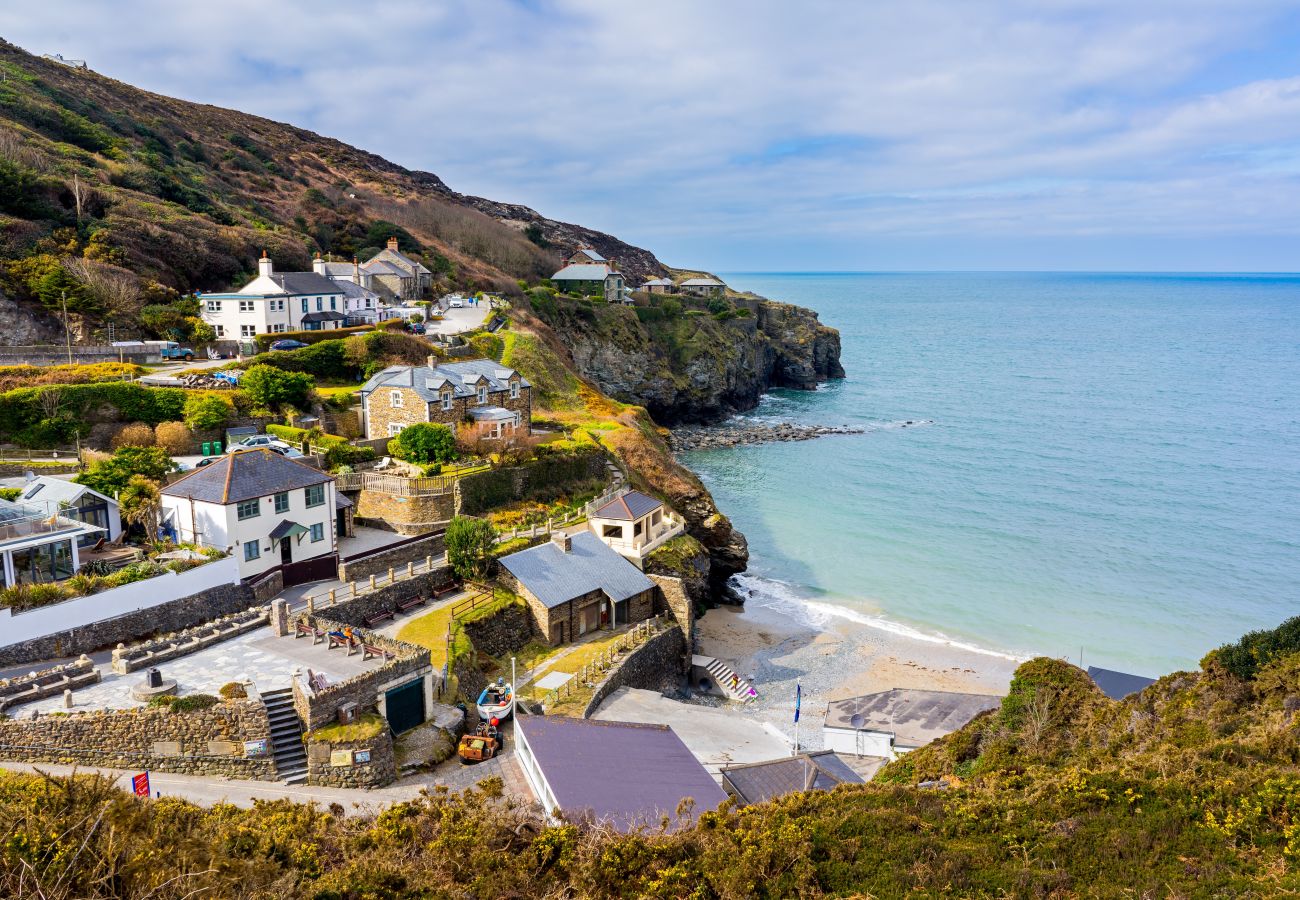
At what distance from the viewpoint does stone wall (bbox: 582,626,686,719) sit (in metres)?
25.6

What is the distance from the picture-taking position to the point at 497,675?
1023 inches

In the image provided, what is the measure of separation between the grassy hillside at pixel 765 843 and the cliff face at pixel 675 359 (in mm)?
64132

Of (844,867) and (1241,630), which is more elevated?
(844,867)

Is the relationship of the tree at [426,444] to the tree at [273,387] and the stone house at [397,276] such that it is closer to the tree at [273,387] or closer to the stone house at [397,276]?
the tree at [273,387]

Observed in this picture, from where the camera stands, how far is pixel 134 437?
111ft

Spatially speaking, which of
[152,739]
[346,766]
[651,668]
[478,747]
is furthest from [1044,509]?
[152,739]

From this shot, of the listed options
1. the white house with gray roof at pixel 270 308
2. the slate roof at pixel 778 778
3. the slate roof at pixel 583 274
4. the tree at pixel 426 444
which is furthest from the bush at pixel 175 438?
the slate roof at pixel 583 274

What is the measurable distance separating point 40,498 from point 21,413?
1081 cm

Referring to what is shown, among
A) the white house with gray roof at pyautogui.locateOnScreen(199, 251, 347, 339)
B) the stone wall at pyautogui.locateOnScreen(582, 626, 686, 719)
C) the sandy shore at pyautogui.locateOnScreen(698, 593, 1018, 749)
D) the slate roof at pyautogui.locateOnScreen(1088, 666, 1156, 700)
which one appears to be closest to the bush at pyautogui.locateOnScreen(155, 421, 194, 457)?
the white house with gray roof at pyautogui.locateOnScreen(199, 251, 347, 339)

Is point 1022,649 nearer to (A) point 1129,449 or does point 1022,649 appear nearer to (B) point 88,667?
(B) point 88,667

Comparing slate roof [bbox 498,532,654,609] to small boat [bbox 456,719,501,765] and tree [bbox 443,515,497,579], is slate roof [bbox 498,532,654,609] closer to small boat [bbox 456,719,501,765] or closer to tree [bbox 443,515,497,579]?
tree [bbox 443,515,497,579]

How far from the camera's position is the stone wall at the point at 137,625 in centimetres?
2100

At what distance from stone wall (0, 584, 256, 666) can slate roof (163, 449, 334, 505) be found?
2939mm

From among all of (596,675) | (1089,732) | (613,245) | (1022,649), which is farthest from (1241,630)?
(613,245)
